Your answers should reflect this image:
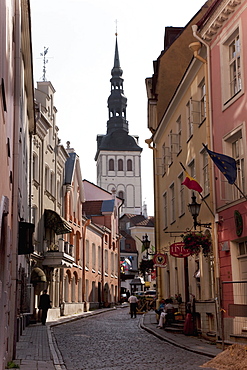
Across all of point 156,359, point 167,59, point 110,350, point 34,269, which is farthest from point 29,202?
point 156,359

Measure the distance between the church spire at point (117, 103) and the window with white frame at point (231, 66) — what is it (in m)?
99.1

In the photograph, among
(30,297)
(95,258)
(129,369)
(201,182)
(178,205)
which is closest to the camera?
(129,369)

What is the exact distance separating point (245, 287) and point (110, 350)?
4.37 meters

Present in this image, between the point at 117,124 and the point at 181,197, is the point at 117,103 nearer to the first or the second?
the point at 117,124

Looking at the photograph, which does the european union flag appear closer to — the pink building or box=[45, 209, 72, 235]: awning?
the pink building

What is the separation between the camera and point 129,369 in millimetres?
11625

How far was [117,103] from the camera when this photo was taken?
383ft

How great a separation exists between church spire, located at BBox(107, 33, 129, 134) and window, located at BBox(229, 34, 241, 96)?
326 ft

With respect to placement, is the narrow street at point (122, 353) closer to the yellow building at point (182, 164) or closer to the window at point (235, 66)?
the yellow building at point (182, 164)

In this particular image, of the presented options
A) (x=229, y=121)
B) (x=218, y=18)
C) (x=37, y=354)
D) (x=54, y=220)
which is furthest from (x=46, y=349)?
(x=54, y=220)

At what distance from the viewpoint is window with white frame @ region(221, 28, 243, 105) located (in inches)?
639

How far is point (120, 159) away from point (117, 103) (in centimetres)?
1185

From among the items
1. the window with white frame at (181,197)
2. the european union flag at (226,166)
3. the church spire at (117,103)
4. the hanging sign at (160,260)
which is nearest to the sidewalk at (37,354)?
the european union flag at (226,166)

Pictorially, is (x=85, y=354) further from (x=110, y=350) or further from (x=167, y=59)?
(x=167, y=59)
